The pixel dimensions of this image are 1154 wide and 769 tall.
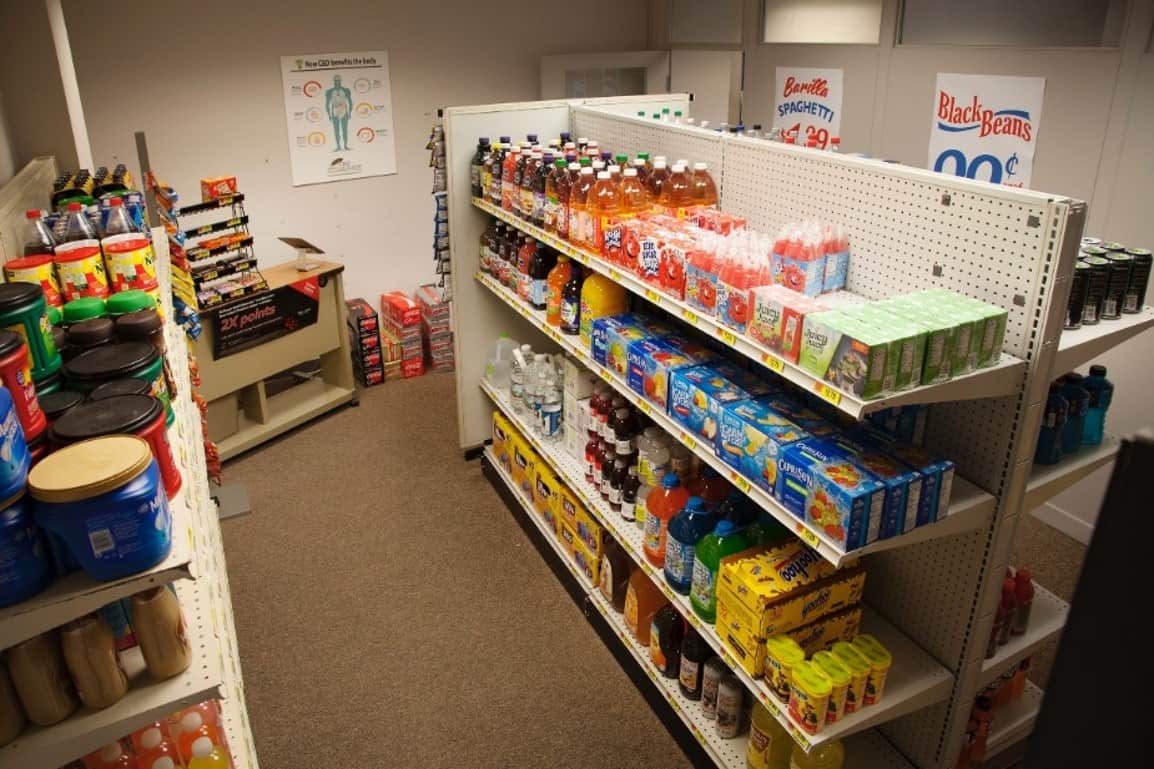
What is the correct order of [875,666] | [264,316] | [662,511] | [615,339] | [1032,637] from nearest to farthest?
[875,666]
[1032,637]
[662,511]
[615,339]
[264,316]

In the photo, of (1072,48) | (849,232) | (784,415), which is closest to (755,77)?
(1072,48)

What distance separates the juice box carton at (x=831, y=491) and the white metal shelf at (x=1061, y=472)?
52cm

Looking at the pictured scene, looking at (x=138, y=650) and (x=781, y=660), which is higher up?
(x=138, y=650)

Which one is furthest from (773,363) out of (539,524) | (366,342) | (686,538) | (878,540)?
(366,342)

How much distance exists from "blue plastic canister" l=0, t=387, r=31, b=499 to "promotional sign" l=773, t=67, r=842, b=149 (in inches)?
177

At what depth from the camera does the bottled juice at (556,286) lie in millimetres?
3457

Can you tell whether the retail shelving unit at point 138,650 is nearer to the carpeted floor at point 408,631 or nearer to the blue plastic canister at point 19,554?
the blue plastic canister at point 19,554

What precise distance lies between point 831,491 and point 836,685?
56 cm

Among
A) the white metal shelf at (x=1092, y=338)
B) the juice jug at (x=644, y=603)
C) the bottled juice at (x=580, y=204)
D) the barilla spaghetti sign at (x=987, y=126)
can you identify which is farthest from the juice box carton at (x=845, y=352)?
the barilla spaghetti sign at (x=987, y=126)

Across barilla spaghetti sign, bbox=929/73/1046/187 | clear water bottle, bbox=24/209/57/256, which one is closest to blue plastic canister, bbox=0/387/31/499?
clear water bottle, bbox=24/209/57/256

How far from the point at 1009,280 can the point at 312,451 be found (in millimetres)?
4083

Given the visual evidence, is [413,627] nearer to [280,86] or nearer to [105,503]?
[105,503]

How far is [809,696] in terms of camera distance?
6.81 feet

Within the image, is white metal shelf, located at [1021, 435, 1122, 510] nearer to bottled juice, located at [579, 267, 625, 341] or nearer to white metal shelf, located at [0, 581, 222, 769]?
bottled juice, located at [579, 267, 625, 341]
